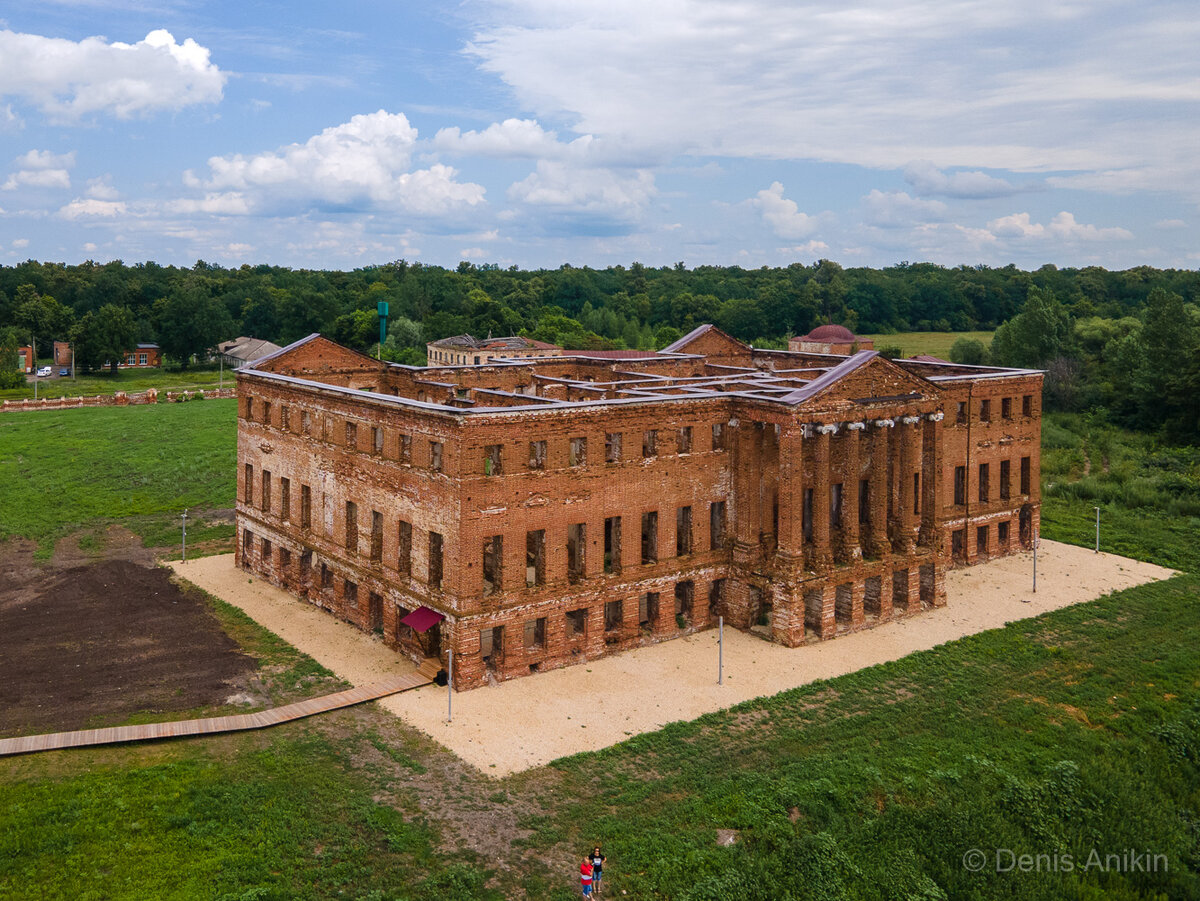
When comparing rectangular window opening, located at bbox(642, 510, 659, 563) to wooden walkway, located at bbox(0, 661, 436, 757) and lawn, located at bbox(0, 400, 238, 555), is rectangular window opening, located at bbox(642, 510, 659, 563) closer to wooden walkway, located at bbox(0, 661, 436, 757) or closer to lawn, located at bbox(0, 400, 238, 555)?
wooden walkway, located at bbox(0, 661, 436, 757)

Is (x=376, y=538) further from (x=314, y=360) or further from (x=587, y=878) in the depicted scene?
(x=587, y=878)

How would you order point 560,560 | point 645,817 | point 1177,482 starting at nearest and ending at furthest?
point 645,817
point 560,560
point 1177,482

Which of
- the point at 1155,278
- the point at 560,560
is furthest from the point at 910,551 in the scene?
the point at 1155,278

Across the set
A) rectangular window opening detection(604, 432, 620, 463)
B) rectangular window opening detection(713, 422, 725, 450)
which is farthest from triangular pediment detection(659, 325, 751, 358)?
Answer: rectangular window opening detection(604, 432, 620, 463)

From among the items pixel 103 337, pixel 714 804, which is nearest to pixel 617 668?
pixel 714 804

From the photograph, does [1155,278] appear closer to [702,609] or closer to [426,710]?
[702,609]
